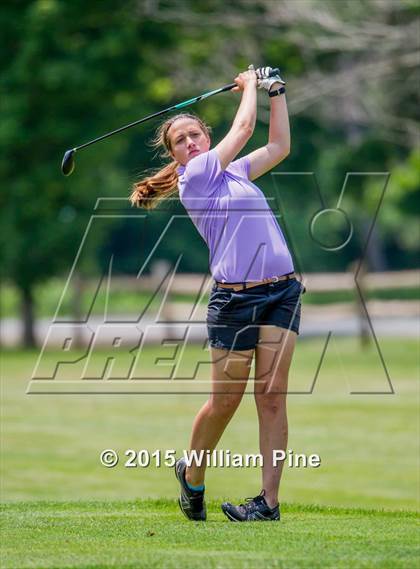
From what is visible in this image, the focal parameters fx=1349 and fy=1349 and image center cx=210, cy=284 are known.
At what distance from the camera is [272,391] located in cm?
643

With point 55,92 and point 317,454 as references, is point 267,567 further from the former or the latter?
point 55,92

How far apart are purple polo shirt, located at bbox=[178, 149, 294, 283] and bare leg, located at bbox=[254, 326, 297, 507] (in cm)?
30

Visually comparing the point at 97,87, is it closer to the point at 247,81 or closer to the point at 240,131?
the point at 247,81

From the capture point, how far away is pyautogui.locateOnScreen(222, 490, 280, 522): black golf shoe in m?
6.50

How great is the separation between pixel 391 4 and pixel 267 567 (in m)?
18.0

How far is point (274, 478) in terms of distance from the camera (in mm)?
6520

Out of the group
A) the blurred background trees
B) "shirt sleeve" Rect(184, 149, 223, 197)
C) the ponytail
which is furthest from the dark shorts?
the blurred background trees

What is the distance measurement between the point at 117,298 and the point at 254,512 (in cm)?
3025

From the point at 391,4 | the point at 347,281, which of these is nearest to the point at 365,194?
the point at 347,281

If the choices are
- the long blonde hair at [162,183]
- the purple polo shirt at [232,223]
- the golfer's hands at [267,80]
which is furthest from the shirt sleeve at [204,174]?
the golfer's hands at [267,80]

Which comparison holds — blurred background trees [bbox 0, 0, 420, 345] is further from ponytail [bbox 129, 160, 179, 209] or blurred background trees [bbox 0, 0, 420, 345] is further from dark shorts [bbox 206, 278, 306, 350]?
dark shorts [bbox 206, 278, 306, 350]

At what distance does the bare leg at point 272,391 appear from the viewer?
21.0 ft

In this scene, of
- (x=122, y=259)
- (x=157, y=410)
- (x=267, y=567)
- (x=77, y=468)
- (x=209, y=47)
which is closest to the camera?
(x=267, y=567)

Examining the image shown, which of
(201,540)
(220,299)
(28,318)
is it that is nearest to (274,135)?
(220,299)
